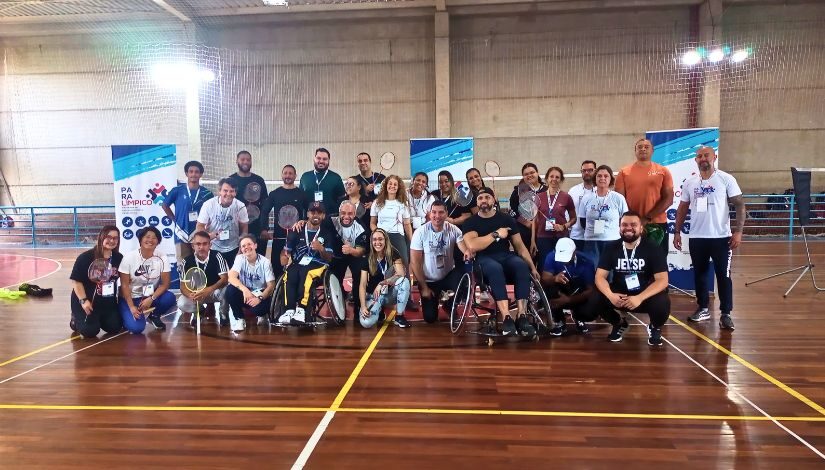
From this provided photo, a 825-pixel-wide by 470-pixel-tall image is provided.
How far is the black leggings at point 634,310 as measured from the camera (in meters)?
4.02

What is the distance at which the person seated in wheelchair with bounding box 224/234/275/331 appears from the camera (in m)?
4.73

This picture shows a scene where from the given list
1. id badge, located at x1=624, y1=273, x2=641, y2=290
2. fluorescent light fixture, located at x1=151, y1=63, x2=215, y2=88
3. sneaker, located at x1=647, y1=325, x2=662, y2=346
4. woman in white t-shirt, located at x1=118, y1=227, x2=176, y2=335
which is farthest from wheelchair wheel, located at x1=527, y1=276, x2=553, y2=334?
fluorescent light fixture, located at x1=151, y1=63, x2=215, y2=88

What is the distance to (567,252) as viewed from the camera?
4.28m

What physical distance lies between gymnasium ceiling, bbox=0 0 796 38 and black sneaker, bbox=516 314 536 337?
33.9ft

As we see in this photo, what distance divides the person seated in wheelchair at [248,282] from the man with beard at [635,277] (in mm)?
2970

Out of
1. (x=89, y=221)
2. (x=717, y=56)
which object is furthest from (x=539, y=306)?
(x=89, y=221)

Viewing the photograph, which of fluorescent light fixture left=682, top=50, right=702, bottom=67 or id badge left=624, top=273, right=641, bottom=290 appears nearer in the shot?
id badge left=624, top=273, right=641, bottom=290

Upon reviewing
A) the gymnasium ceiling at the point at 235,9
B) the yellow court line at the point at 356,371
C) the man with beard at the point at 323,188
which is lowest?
the yellow court line at the point at 356,371

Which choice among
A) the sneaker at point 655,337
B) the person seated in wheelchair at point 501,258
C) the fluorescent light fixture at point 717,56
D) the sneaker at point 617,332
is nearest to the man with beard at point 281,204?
the person seated in wheelchair at point 501,258

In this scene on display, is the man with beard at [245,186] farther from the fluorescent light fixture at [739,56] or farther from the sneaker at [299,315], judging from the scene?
the fluorescent light fixture at [739,56]

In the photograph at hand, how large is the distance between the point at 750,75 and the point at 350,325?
12.4 m

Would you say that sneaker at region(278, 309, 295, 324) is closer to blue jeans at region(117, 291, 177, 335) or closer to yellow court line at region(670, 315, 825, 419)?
blue jeans at region(117, 291, 177, 335)

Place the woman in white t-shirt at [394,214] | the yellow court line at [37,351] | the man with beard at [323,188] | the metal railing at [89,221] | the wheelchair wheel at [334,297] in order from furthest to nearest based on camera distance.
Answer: the metal railing at [89,221], the man with beard at [323,188], the woman in white t-shirt at [394,214], the wheelchair wheel at [334,297], the yellow court line at [37,351]

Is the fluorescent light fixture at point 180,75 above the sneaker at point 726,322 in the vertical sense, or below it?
above
